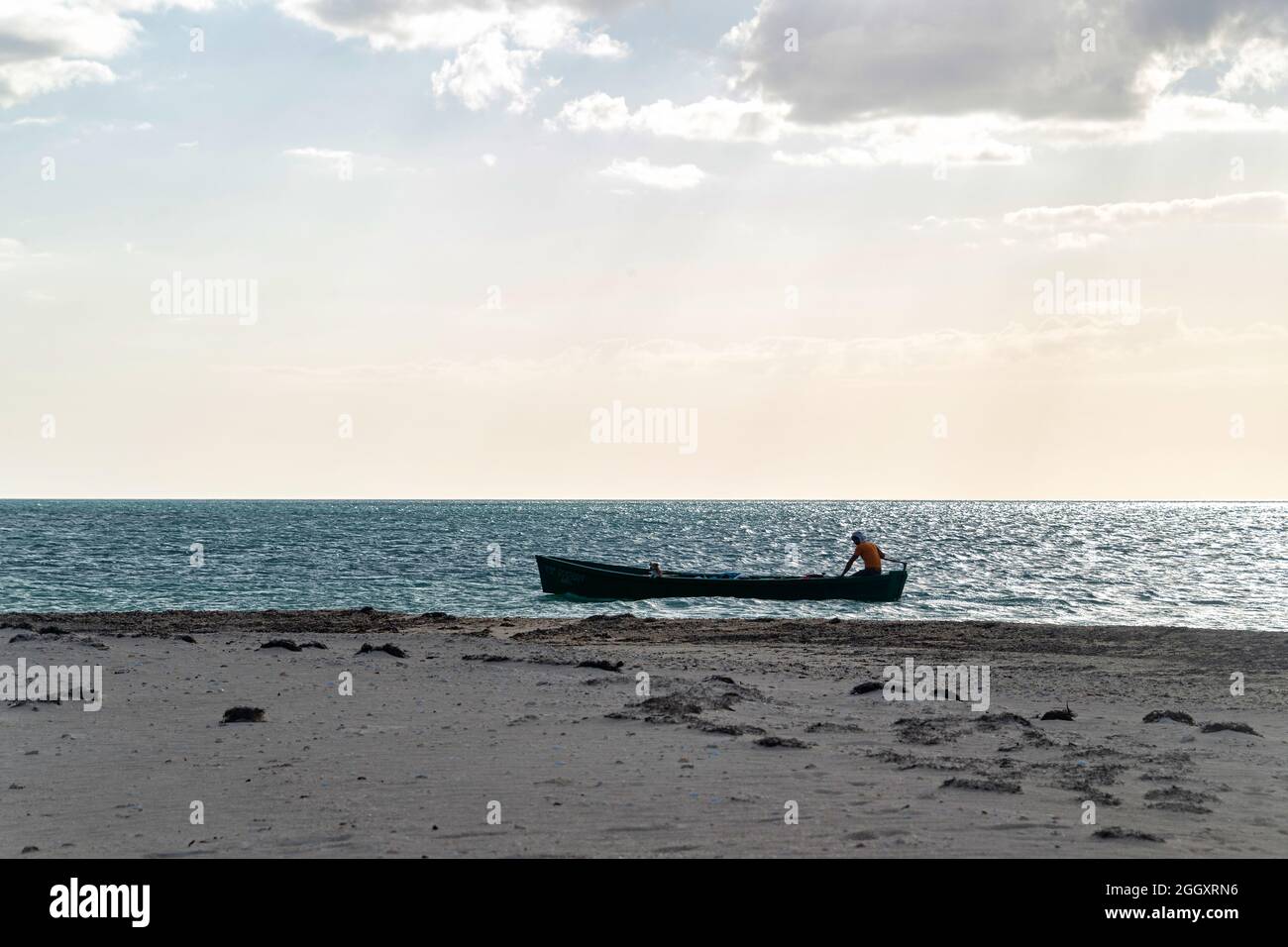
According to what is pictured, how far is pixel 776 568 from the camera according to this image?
5888cm

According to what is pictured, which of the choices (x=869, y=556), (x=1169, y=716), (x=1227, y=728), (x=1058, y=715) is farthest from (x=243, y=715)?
(x=869, y=556)

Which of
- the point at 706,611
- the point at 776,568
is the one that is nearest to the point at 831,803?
the point at 706,611

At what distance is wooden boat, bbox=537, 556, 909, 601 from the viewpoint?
37.0m

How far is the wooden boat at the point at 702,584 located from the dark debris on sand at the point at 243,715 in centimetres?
2510

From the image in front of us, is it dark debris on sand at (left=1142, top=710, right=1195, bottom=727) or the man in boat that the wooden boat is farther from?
dark debris on sand at (left=1142, top=710, right=1195, bottom=727)

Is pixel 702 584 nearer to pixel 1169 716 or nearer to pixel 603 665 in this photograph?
pixel 603 665

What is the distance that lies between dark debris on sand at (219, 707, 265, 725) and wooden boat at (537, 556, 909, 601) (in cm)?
2510

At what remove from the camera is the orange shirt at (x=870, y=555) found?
36031 mm

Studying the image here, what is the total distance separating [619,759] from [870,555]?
86.0 feet

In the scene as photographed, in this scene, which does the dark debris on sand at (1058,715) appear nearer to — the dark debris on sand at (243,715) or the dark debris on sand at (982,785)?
the dark debris on sand at (982,785)

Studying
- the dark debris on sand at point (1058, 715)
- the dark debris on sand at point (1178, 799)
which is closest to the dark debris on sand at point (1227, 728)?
the dark debris on sand at point (1058, 715)

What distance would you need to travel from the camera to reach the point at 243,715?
12945 mm
